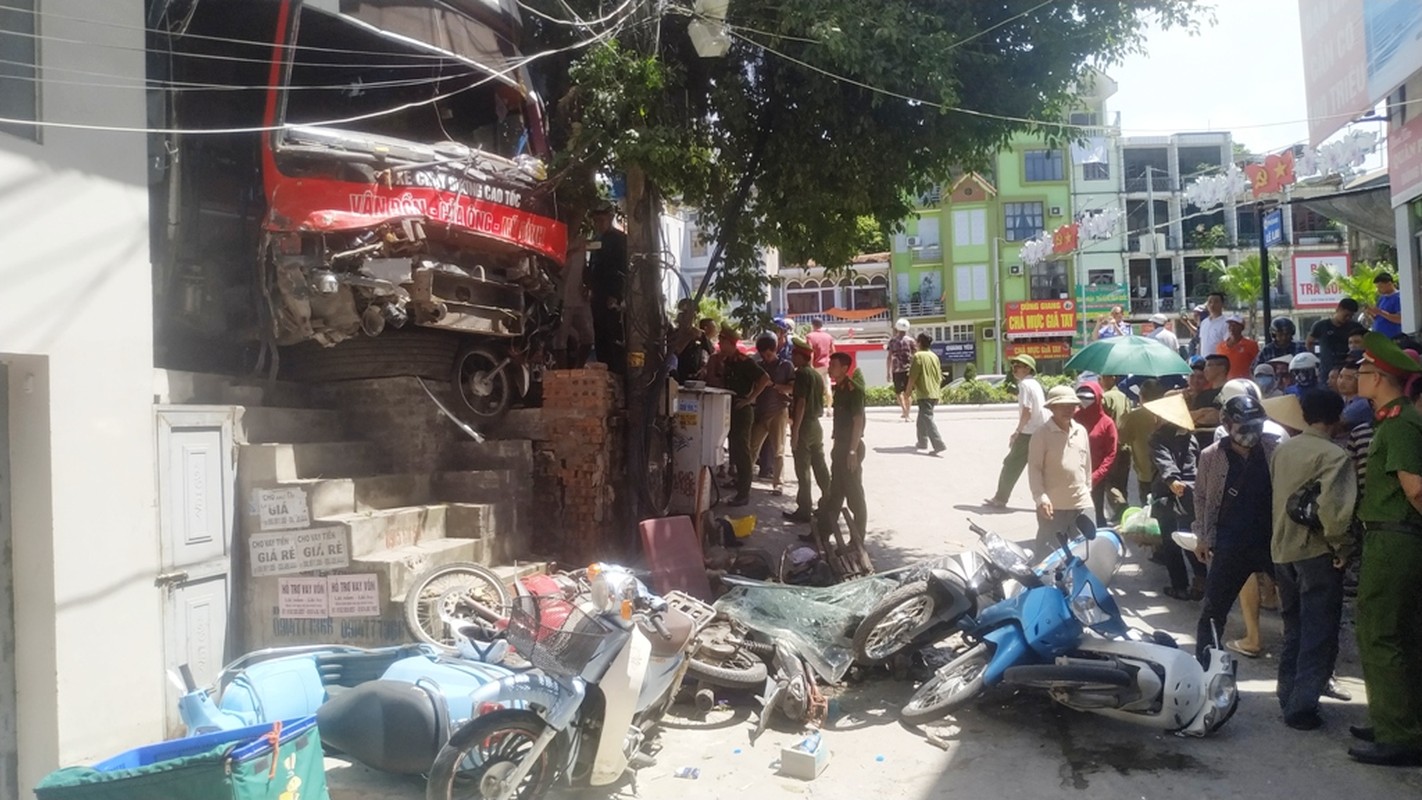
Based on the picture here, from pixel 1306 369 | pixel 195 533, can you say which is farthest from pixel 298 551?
pixel 1306 369

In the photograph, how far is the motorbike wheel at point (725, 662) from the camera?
626 centimetres

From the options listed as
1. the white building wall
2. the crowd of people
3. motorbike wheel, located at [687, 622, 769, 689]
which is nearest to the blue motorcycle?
the crowd of people


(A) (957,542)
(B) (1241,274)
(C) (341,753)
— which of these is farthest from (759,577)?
(B) (1241,274)

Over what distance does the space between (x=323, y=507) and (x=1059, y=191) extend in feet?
164

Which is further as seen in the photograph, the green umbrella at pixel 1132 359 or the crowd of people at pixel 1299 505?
the green umbrella at pixel 1132 359

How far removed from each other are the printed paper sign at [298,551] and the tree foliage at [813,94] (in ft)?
12.3

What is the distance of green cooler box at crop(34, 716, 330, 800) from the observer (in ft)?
12.9

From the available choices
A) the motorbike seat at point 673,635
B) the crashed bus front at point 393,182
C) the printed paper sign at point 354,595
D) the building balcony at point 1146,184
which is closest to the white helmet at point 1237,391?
the motorbike seat at point 673,635

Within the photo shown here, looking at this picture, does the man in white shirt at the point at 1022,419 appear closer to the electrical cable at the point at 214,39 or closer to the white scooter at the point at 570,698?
the white scooter at the point at 570,698

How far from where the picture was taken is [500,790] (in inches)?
180

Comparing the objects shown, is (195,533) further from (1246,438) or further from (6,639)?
(1246,438)

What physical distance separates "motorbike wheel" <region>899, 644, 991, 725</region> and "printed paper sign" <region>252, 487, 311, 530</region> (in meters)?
4.20

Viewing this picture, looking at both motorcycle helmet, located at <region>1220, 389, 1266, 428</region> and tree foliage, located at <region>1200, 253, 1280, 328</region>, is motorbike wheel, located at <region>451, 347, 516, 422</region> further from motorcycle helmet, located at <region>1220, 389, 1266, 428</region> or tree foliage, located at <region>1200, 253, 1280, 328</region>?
tree foliage, located at <region>1200, 253, 1280, 328</region>

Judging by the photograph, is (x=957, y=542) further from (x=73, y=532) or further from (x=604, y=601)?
(x=73, y=532)
